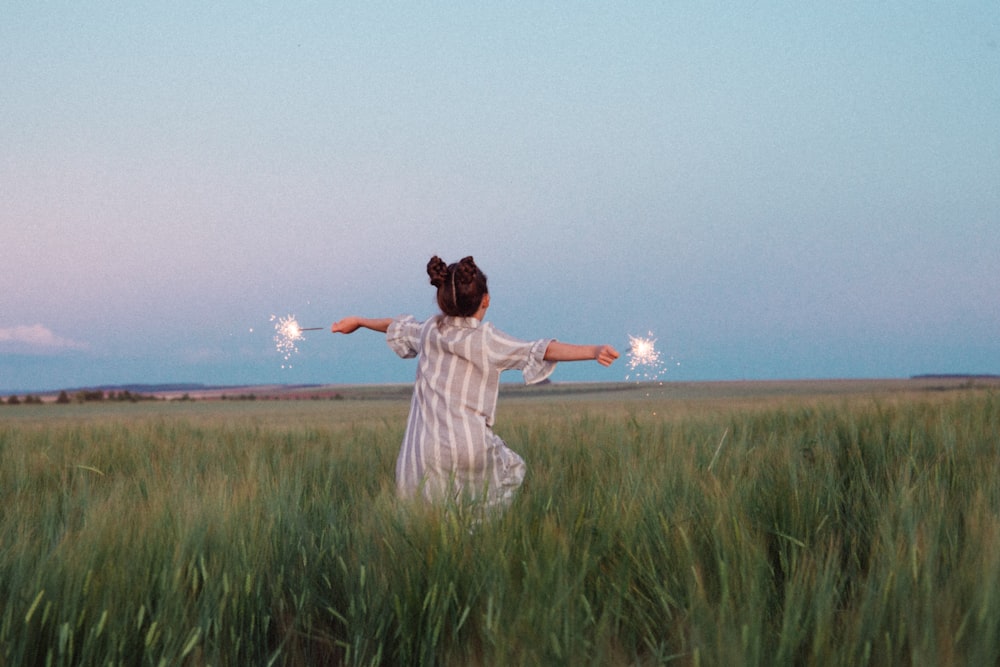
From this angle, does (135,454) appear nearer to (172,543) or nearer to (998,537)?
(172,543)

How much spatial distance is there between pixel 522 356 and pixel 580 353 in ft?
1.13

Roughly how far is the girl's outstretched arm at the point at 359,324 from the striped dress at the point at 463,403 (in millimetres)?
386

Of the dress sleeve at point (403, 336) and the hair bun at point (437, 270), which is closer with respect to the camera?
the hair bun at point (437, 270)

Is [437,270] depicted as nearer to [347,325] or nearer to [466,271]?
[466,271]

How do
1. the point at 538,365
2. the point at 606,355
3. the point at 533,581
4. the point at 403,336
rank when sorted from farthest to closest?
the point at 403,336 < the point at 538,365 < the point at 606,355 < the point at 533,581

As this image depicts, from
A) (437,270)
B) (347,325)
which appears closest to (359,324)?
(347,325)

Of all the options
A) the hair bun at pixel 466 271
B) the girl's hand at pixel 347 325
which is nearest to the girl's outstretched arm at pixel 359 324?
the girl's hand at pixel 347 325

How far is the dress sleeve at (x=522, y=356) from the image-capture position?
377 centimetres

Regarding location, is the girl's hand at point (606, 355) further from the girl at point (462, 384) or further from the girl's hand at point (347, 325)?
the girl's hand at point (347, 325)

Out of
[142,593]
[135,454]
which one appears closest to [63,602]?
[142,593]

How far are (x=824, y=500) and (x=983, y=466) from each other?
3.26ft

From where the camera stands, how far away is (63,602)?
1854 millimetres

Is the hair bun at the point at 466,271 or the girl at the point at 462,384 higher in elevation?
the hair bun at the point at 466,271

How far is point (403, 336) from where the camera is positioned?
4.20 metres
